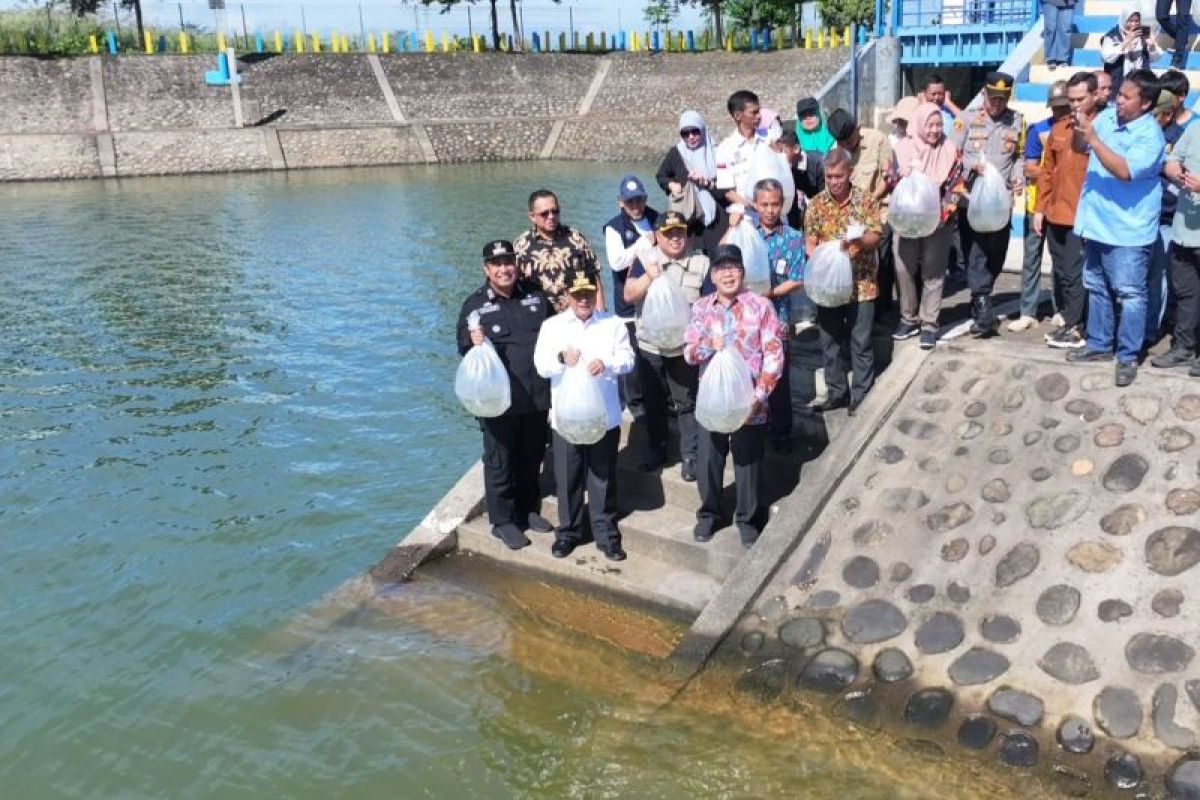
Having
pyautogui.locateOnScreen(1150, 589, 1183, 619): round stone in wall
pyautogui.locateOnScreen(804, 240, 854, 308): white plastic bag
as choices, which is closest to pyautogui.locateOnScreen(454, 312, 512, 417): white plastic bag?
pyautogui.locateOnScreen(804, 240, 854, 308): white plastic bag

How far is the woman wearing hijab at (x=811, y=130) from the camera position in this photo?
8430 millimetres

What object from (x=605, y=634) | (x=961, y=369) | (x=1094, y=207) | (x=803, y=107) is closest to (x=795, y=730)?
(x=605, y=634)

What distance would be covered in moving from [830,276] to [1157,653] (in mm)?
2830

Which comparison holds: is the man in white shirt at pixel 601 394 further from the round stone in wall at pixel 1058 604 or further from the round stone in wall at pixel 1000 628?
the round stone in wall at pixel 1058 604

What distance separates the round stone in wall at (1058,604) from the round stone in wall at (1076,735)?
51 centimetres

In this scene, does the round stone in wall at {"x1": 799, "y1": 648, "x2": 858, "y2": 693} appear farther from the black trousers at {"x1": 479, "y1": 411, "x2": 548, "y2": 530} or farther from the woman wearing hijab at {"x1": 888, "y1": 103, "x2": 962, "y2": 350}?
the woman wearing hijab at {"x1": 888, "y1": 103, "x2": 962, "y2": 350}

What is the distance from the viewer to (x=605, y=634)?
6.27m

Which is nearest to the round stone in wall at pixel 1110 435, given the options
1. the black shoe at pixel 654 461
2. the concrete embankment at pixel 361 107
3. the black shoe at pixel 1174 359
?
the black shoe at pixel 1174 359

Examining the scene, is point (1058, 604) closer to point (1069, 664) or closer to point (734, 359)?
point (1069, 664)

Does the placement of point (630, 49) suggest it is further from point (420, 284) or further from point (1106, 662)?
point (1106, 662)

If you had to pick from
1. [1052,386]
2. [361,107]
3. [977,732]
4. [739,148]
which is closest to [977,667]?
[977,732]

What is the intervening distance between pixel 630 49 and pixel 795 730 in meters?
37.5

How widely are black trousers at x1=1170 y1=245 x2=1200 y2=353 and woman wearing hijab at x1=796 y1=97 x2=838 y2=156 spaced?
9.35 ft

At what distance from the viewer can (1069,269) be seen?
7156 millimetres
